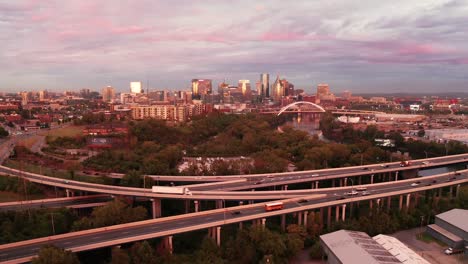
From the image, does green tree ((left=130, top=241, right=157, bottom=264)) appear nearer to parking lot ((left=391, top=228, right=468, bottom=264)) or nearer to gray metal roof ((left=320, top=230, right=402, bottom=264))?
gray metal roof ((left=320, top=230, right=402, bottom=264))

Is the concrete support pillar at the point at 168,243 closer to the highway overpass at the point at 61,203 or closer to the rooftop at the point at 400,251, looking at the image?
the highway overpass at the point at 61,203

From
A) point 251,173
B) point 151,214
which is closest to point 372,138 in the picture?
point 251,173

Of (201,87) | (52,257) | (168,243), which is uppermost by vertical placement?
(201,87)

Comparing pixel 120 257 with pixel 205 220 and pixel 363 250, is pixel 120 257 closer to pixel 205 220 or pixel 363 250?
pixel 205 220

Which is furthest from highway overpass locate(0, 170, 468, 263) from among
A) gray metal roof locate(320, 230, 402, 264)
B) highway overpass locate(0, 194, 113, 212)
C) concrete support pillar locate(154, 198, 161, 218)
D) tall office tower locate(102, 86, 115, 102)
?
tall office tower locate(102, 86, 115, 102)

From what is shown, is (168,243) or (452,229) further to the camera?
(452,229)

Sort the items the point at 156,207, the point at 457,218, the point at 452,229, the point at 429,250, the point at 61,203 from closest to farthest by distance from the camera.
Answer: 1. the point at 429,250
2. the point at 452,229
3. the point at 457,218
4. the point at 61,203
5. the point at 156,207

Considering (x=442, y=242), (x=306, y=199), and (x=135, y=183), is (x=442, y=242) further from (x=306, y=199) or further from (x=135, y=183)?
(x=135, y=183)

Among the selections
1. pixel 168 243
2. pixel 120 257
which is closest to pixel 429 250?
pixel 168 243
